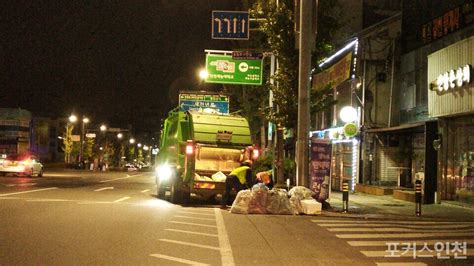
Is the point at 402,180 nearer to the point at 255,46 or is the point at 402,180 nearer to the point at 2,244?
the point at 255,46

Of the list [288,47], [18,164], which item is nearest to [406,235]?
[288,47]

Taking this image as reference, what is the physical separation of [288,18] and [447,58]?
6222 millimetres

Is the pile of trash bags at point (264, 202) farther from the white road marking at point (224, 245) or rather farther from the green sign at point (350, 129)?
the green sign at point (350, 129)

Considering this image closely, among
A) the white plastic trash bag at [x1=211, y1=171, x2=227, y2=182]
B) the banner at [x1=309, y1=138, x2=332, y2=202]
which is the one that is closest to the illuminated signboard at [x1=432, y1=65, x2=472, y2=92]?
the banner at [x1=309, y1=138, x2=332, y2=202]

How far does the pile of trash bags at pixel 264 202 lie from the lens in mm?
17391

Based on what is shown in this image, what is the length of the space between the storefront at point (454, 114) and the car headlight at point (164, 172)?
10.6 meters

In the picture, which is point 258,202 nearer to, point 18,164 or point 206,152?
point 206,152

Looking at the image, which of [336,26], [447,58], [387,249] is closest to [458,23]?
[447,58]

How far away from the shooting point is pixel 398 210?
19984mm

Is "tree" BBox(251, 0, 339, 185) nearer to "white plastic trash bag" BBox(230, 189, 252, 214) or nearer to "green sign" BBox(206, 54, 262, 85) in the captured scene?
"green sign" BBox(206, 54, 262, 85)

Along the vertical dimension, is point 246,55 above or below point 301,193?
above

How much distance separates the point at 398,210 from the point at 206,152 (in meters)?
7.13

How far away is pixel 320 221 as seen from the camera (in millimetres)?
15945

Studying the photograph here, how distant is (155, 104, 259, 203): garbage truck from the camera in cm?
1980
